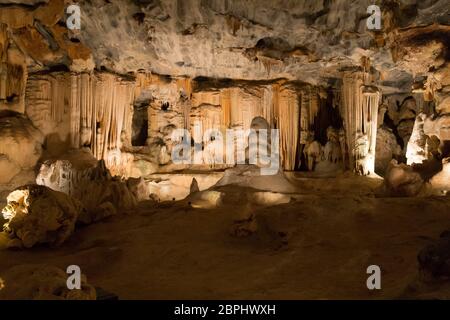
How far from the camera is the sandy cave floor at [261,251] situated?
552cm

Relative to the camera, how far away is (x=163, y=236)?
26.8ft

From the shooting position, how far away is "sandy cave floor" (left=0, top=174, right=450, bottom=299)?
5516 millimetres

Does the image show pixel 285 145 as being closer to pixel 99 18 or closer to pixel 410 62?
pixel 410 62

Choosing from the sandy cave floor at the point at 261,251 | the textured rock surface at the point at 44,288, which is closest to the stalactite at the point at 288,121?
the sandy cave floor at the point at 261,251

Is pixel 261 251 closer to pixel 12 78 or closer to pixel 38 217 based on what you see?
pixel 38 217

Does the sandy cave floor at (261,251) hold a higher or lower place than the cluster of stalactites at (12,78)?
lower

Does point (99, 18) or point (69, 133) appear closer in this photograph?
point (99, 18)

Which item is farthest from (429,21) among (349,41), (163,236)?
(163,236)

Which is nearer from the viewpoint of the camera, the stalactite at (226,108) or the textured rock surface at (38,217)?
the textured rock surface at (38,217)

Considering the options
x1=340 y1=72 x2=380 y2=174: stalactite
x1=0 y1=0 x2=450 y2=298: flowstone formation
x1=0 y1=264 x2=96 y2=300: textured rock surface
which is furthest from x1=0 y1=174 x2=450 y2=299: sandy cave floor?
x1=340 y1=72 x2=380 y2=174: stalactite

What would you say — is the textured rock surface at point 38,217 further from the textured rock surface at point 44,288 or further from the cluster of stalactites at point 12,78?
the cluster of stalactites at point 12,78

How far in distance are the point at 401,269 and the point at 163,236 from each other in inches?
170

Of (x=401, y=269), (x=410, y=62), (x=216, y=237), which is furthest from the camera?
(x=410, y=62)

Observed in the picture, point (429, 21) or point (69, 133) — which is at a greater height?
point (429, 21)
